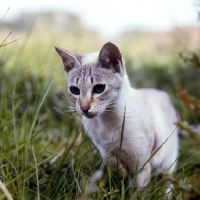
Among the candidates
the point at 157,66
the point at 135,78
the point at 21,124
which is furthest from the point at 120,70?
the point at 157,66

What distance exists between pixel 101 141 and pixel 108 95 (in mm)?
325

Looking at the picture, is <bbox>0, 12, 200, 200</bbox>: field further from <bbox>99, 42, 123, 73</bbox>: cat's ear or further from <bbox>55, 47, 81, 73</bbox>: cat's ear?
<bbox>99, 42, 123, 73</bbox>: cat's ear

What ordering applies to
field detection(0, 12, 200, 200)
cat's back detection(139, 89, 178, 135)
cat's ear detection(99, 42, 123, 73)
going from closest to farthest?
field detection(0, 12, 200, 200), cat's ear detection(99, 42, 123, 73), cat's back detection(139, 89, 178, 135)

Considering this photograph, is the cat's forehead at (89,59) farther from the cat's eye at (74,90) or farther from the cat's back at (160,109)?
the cat's back at (160,109)

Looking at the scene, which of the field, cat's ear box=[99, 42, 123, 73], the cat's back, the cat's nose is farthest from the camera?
the cat's back

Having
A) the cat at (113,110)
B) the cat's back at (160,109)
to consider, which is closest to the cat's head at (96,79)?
the cat at (113,110)

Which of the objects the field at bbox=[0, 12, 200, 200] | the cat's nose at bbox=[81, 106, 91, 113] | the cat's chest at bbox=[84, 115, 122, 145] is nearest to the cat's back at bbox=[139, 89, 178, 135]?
the field at bbox=[0, 12, 200, 200]

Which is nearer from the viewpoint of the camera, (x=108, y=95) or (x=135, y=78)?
(x=108, y=95)

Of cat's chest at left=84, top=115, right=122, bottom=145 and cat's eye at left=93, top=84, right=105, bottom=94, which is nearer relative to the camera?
cat's eye at left=93, top=84, right=105, bottom=94

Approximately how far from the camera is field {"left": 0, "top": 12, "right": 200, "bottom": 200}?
78.5 inches

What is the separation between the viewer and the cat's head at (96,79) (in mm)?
2238

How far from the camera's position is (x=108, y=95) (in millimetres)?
2326

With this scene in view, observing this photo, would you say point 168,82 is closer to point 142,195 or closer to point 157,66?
point 157,66

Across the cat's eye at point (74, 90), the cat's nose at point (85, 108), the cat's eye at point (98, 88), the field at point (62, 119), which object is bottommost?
the field at point (62, 119)
